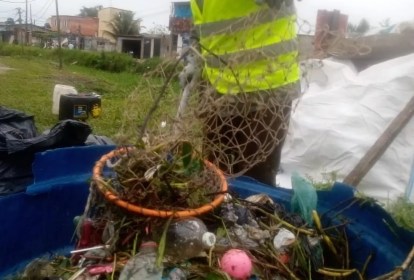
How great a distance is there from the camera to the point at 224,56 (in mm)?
1316

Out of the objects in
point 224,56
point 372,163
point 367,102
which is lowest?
point 372,163

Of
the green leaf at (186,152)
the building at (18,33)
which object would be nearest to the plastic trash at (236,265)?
the green leaf at (186,152)

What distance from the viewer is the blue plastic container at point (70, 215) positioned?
1240mm

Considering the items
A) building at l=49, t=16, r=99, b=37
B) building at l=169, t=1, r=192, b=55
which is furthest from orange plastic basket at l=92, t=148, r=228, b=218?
building at l=49, t=16, r=99, b=37

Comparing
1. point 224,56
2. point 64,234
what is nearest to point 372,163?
point 224,56

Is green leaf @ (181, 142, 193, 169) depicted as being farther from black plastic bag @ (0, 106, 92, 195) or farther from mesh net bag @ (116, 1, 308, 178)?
black plastic bag @ (0, 106, 92, 195)

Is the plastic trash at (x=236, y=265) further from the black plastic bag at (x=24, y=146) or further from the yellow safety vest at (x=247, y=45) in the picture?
the black plastic bag at (x=24, y=146)

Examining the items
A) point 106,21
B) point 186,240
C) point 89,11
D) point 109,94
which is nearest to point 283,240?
point 186,240

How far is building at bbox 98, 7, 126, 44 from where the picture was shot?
39031mm

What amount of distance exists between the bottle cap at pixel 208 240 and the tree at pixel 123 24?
114ft

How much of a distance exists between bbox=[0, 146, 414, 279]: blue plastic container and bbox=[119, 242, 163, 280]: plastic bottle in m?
0.46

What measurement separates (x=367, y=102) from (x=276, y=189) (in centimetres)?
164

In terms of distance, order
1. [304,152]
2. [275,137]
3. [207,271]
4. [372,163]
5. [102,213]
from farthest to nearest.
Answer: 1. [304,152]
2. [372,163]
3. [275,137]
4. [102,213]
5. [207,271]

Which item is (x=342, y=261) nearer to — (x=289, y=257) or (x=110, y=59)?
(x=289, y=257)
